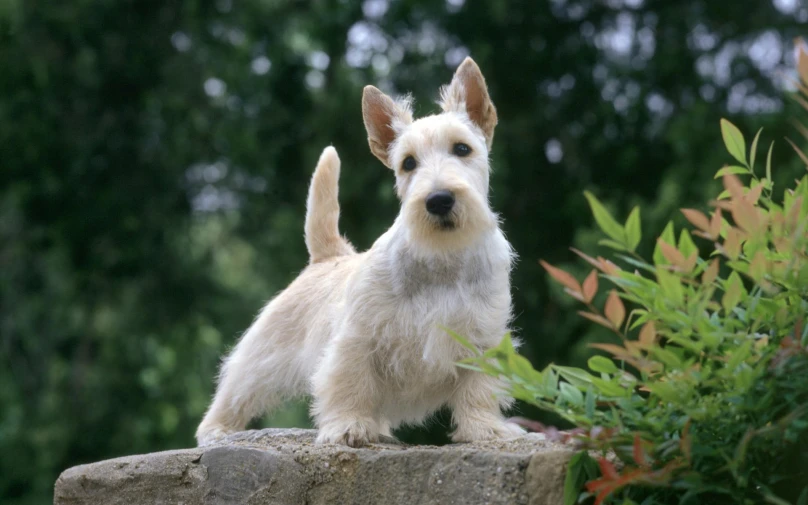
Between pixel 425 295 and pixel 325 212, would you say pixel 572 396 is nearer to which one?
pixel 425 295

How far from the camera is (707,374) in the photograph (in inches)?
125

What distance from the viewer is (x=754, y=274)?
9.67 feet

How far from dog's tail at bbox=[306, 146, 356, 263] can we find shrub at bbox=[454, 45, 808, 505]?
147 inches

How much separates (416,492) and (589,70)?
11.7 meters

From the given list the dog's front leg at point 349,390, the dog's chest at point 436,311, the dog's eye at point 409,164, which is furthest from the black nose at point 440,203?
the dog's front leg at point 349,390

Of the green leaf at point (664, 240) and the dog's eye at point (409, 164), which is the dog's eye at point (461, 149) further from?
the green leaf at point (664, 240)

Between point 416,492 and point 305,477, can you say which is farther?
point 305,477

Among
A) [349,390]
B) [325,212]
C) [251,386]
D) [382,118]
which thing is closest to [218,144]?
[325,212]

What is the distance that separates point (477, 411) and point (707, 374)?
2.08 meters

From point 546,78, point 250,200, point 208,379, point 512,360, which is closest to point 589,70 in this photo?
point 546,78

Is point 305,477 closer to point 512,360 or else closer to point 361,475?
point 361,475

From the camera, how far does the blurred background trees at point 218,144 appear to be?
14.1 meters

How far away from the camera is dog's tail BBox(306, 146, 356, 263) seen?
6902 mm

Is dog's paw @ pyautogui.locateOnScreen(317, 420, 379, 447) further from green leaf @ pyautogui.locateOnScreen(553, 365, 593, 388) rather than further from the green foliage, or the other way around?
the green foliage
